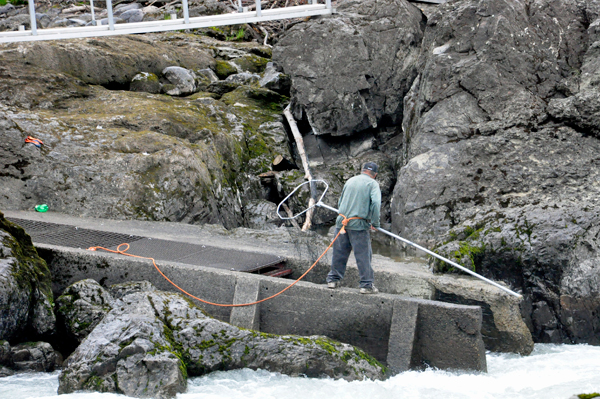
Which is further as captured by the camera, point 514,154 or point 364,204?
point 514,154

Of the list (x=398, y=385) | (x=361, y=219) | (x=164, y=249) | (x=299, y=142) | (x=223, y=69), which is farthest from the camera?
(x=223, y=69)

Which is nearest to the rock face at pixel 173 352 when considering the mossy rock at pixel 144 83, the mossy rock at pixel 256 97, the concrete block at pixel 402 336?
the concrete block at pixel 402 336

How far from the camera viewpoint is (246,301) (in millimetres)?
6828

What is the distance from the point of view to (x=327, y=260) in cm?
772

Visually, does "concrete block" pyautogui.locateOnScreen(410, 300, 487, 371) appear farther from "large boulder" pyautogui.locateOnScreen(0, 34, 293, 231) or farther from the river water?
"large boulder" pyautogui.locateOnScreen(0, 34, 293, 231)

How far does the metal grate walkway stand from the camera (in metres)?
7.63

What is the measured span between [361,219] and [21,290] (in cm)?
388

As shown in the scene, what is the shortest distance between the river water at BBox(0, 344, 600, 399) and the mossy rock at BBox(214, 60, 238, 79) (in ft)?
45.8

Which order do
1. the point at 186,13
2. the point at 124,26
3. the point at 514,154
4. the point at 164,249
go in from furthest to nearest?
the point at 124,26, the point at 186,13, the point at 514,154, the point at 164,249

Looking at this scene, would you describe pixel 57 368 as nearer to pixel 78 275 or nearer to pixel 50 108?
pixel 78 275

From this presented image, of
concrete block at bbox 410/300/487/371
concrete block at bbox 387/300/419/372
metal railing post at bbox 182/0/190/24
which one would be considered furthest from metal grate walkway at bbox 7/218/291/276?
metal railing post at bbox 182/0/190/24

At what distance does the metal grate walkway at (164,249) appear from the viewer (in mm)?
7629

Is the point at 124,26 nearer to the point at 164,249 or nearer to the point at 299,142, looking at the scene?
the point at 299,142

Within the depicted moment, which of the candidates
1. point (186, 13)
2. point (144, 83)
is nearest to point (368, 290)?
point (186, 13)
